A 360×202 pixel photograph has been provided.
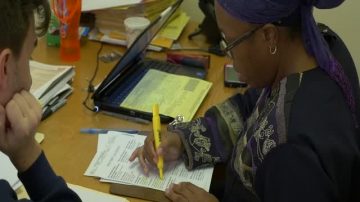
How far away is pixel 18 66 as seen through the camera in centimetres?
88

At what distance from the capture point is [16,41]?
0.86 m

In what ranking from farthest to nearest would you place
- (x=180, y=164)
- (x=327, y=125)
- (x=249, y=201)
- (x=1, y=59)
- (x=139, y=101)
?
(x=139, y=101)
(x=180, y=164)
(x=249, y=201)
(x=327, y=125)
(x=1, y=59)

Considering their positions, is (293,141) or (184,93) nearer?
(293,141)

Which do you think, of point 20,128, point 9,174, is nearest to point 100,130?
point 9,174

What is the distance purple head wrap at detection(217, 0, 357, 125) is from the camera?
3.17 ft

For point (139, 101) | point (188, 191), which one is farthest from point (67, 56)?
point (188, 191)

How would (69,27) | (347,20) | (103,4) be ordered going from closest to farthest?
(69,27), (103,4), (347,20)

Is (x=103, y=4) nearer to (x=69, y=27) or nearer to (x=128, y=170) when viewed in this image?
(x=69, y=27)

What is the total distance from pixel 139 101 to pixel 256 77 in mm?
446

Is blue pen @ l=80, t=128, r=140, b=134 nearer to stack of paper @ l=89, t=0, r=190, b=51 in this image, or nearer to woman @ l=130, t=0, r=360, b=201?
woman @ l=130, t=0, r=360, b=201

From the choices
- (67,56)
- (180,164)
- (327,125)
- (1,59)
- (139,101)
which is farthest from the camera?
(67,56)

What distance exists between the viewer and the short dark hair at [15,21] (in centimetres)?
82

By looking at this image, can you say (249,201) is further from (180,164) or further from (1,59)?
(1,59)

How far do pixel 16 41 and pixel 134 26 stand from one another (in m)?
0.89
